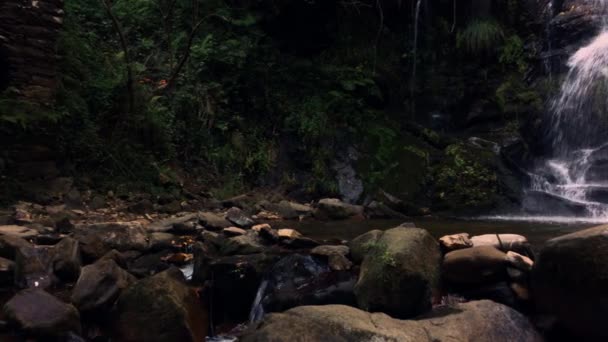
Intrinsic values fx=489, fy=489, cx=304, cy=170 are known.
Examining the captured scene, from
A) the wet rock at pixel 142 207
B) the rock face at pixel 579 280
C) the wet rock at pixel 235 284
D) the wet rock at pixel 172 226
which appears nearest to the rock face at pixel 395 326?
the rock face at pixel 579 280

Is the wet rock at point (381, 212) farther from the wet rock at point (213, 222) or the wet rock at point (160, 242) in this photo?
the wet rock at point (160, 242)

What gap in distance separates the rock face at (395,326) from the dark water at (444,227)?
2526mm

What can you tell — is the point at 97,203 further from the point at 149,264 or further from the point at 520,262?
the point at 520,262

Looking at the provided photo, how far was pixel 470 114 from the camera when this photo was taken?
39.6 feet

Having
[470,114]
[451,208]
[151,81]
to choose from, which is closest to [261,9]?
[151,81]

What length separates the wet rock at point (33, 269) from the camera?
14.6 feet

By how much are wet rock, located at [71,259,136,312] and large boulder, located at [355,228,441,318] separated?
6.70ft

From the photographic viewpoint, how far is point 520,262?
14.2 ft

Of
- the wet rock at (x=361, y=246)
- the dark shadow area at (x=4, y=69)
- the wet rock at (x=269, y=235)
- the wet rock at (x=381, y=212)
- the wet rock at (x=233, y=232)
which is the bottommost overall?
the wet rock at (x=381, y=212)

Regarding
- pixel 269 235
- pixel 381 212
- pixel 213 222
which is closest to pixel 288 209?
pixel 381 212

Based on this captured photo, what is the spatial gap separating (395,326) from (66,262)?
313cm

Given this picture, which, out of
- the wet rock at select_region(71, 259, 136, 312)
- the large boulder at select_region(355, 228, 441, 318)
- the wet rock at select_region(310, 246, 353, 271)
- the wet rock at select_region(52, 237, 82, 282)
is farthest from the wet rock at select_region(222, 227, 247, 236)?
the large boulder at select_region(355, 228, 441, 318)

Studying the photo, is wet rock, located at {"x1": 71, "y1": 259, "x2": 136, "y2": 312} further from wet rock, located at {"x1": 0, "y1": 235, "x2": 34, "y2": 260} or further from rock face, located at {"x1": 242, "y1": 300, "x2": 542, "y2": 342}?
rock face, located at {"x1": 242, "y1": 300, "x2": 542, "y2": 342}

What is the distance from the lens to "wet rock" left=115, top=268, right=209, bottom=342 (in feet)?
12.3
